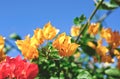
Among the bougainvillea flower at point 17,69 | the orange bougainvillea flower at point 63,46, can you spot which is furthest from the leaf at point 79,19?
the bougainvillea flower at point 17,69

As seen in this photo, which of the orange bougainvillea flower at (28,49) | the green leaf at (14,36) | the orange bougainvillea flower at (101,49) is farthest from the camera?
the green leaf at (14,36)

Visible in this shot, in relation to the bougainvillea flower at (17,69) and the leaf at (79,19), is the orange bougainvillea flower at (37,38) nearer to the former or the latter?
the bougainvillea flower at (17,69)

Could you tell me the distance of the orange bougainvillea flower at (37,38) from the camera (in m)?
2.05

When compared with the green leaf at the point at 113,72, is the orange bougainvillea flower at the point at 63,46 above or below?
above

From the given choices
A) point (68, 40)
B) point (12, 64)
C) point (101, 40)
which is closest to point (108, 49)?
point (101, 40)

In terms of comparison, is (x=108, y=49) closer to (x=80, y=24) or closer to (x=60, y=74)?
(x=80, y=24)

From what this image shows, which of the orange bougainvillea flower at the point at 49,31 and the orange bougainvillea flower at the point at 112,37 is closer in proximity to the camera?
the orange bougainvillea flower at the point at 49,31

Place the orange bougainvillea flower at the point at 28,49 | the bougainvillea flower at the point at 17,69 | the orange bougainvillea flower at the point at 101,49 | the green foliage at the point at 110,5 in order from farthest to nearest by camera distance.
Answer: the orange bougainvillea flower at the point at 101,49
the green foliage at the point at 110,5
the orange bougainvillea flower at the point at 28,49
the bougainvillea flower at the point at 17,69

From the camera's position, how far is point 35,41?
205 centimetres

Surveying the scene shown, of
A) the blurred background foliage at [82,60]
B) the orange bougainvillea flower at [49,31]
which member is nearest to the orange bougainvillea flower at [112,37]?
the blurred background foliage at [82,60]

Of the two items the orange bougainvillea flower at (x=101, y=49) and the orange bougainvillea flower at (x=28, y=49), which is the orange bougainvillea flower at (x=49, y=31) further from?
the orange bougainvillea flower at (x=101, y=49)

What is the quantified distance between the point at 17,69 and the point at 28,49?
0.79ft

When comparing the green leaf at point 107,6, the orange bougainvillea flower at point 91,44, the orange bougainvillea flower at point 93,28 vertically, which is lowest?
the orange bougainvillea flower at point 91,44

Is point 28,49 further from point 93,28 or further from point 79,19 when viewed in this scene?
point 93,28
